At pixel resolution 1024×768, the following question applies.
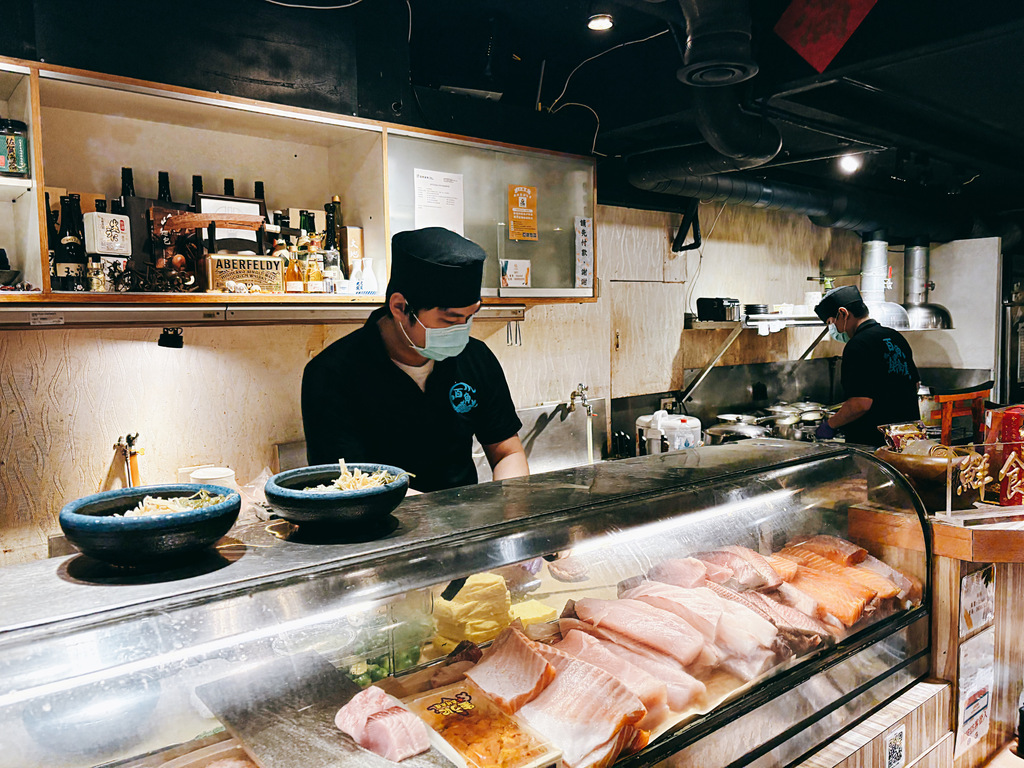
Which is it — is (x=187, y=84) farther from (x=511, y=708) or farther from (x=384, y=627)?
(x=511, y=708)

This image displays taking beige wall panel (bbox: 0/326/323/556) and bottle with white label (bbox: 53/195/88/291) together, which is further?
beige wall panel (bbox: 0/326/323/556)

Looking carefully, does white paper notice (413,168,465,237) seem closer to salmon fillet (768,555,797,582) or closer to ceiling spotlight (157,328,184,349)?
ceiling spotlight (157,328,184,349)

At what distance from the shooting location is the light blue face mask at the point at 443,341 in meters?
2.43

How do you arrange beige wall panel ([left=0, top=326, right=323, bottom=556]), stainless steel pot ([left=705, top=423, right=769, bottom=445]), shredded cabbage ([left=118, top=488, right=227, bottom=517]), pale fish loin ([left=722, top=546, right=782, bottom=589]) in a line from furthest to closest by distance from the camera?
stainless steel pot ([left=705, top=423, right=769, bottom=445]), beige wall panel ([left=0, top=326, right=323, bottom=556]), pale fish loin ([left=722, top=546, right=782, bottom=589]), shredded cabbage ([left=118, top=488, right=227, bottom=517])

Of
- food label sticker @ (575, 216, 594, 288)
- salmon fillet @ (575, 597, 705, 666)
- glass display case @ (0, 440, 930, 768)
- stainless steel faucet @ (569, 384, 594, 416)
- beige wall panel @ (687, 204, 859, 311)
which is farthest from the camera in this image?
beige wall panel @ (687, 204, 859, 311)

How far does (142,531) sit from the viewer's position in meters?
1.07

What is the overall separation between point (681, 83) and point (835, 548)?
9.72 feet

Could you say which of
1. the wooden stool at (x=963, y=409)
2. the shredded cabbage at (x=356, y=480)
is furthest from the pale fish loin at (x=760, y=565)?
the shredded cabbage at (x=356, y=480)

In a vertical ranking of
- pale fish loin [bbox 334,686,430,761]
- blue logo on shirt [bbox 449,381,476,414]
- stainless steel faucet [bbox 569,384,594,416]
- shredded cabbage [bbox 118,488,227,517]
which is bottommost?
pale fish loin [bbox 334,686,430,761]

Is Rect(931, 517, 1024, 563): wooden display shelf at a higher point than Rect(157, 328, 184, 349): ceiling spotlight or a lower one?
lower

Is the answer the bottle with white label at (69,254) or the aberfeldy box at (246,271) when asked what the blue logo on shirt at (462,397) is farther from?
the bottle with white label at (69,254)

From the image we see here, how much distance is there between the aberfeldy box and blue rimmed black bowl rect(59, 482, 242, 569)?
1.80 metres

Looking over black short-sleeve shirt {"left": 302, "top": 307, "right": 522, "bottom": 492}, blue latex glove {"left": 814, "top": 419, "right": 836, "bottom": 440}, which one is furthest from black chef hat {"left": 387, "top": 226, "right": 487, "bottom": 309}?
blue latex glove {"left": 814, "top": 419, "right": 836, "bottom": 440}

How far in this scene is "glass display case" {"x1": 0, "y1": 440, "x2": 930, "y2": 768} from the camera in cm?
103
